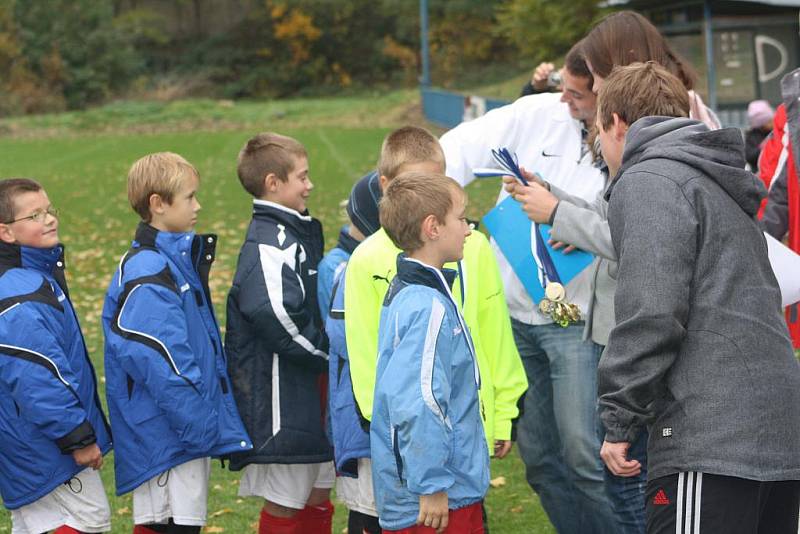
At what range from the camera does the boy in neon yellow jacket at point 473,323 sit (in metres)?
4.06

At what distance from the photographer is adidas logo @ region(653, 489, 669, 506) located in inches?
123

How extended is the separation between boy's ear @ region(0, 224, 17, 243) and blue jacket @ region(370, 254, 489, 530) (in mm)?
1509

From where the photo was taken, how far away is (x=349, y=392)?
4406mm

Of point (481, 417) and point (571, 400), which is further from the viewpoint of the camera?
point (571, 400)

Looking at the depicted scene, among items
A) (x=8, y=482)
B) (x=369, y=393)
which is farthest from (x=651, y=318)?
(x=8, y=482)

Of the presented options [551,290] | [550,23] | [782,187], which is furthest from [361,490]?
[550,23]

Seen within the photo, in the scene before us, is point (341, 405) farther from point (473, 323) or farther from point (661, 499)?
point (661, 499)

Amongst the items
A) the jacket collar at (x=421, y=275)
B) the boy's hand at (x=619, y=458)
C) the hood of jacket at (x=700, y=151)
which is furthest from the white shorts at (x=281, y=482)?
the hood of jacket at (x=700, y=151)

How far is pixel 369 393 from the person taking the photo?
13.3 feet

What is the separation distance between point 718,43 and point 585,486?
803 inches

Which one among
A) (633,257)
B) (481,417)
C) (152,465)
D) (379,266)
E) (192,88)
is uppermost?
(633,257)

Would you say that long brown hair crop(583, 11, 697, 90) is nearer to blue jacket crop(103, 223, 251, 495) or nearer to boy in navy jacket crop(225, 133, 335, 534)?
boy in navy jacket crop(225, 133, 335, 534)

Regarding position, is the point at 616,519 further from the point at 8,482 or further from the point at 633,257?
the point at 8,482

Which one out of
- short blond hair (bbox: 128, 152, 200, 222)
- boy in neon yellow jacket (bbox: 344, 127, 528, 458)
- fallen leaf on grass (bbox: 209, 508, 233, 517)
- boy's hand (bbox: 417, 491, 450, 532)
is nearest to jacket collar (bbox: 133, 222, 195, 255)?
short blond hair (bbox: 128, 152, 200, 222)
